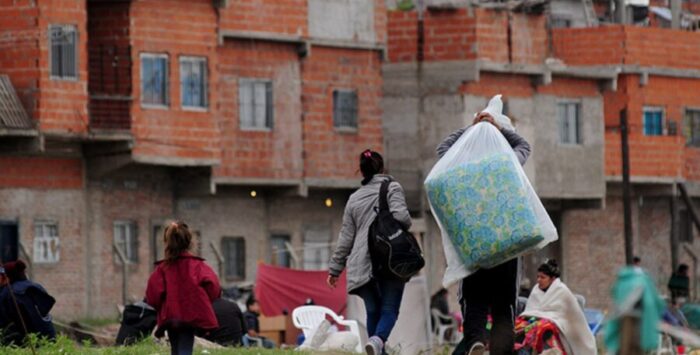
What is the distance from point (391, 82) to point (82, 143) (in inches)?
388

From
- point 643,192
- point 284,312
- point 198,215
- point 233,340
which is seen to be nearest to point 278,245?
point 198,215

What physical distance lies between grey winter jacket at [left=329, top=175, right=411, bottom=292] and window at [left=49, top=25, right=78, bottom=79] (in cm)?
2428

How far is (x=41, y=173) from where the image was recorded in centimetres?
4253

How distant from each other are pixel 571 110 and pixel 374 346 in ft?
124

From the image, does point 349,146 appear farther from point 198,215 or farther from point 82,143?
point 82,143

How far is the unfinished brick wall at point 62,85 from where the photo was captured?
41.2 m

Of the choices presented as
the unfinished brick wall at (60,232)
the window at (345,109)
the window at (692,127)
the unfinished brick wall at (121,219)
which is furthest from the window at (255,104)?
the window at (692,127)

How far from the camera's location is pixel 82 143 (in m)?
43.0

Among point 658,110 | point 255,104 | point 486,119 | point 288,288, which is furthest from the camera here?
point 658,110

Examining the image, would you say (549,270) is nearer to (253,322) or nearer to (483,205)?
(483,205)

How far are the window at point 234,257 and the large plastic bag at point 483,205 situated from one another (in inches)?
1193

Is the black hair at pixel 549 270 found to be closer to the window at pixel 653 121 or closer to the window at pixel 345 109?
the window at pixel 345 109

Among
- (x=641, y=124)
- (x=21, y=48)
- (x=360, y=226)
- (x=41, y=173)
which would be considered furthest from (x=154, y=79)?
(x=360, y=226)

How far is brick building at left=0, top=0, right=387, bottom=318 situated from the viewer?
1646 inches
